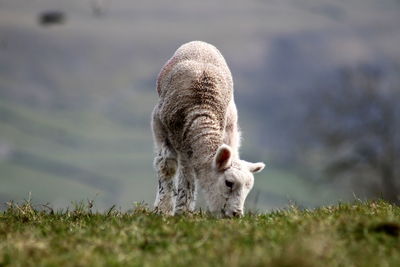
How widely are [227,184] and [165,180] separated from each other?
2.20 metres

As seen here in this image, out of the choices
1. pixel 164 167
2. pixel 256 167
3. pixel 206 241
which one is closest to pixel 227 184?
pixel 256 167

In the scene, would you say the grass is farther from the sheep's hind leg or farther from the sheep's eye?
the sheep's hind leg

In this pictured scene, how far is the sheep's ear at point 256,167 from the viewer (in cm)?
981

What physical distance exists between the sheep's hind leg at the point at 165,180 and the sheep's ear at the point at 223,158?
175 centimetres

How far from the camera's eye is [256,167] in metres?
9.91

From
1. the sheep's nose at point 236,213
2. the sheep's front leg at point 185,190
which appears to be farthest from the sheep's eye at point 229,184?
the sheep's front leg at point 185,190

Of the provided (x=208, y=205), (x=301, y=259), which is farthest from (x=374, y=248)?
(x=208, y=205)

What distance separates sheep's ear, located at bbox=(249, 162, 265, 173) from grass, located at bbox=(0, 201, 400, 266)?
116cm

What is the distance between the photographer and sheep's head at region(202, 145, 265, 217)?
9.30 meters

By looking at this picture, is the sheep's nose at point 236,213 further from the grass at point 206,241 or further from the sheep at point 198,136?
the grass at point 206,241

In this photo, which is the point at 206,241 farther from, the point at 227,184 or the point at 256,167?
the point at 256,167

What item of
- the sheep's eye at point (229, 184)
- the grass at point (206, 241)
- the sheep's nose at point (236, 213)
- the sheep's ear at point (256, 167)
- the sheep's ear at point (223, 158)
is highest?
the sheep's ear at point (256, 167)

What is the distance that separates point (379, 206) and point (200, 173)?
255 cm

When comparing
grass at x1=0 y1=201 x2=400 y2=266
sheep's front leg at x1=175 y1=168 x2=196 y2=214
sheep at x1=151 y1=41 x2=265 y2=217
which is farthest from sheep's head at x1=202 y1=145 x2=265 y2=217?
sheep's front leg at x1=175 y1=168 x2=196 y2=214
